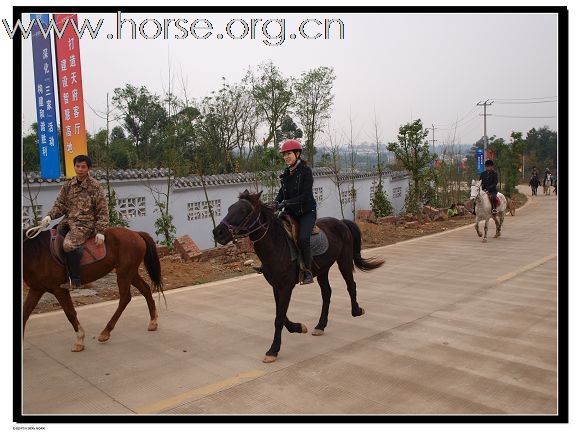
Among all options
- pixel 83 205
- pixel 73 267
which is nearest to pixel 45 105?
pixel 83 205

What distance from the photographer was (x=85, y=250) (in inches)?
183

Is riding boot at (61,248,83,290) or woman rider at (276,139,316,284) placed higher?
woman rider at (276,139,316,284)

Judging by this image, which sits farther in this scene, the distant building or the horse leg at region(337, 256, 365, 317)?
the distant building

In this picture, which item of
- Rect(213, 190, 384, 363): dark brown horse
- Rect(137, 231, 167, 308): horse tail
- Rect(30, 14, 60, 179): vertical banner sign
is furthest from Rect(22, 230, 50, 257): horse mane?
Rect(30, 14, 60, 179): vertical banner sign

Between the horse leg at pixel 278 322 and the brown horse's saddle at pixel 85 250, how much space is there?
1.85 meters

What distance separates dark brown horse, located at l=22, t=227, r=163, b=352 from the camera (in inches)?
176

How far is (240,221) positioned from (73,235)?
1.76m

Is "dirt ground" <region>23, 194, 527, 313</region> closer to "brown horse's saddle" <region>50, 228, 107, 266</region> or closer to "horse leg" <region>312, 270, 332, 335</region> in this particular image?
"brown horse's saddle" <region>50, 228, 107, 266</region>

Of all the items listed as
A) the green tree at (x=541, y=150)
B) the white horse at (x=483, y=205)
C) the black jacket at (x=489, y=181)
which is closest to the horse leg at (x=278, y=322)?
the white horse at (x=483, y=205)

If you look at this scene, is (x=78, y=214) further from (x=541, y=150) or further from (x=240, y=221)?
(x=541, y=150)

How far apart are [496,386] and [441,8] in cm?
310

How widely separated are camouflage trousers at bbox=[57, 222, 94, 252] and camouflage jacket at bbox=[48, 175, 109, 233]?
0.05 m

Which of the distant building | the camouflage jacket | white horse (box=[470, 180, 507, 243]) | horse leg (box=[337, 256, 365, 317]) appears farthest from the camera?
white horse (box=[470, 180, 507, 243])

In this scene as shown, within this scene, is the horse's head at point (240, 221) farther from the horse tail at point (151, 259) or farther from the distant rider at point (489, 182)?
the distant rider at point (489, 182)
